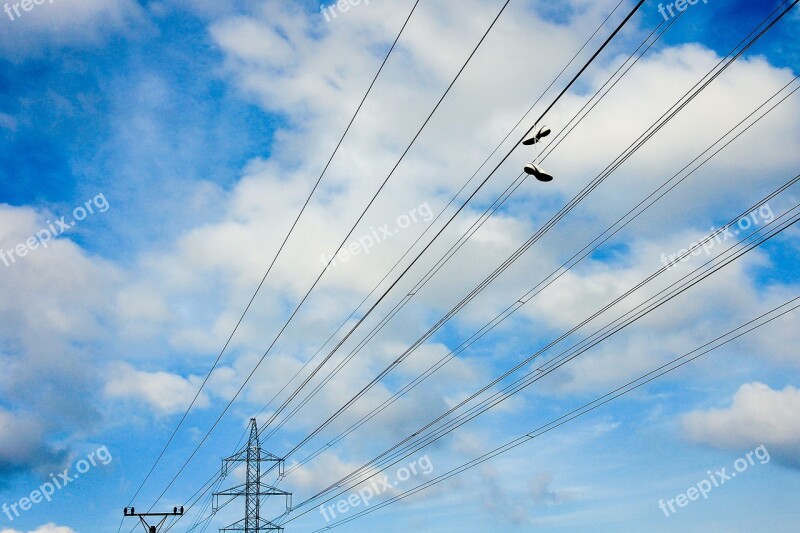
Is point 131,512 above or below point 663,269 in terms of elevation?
above

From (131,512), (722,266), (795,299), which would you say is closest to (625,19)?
(722,266)

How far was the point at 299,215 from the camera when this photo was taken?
65.4ft

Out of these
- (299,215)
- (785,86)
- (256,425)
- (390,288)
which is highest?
(256,425)

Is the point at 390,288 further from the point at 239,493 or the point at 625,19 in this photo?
the point at 239,493

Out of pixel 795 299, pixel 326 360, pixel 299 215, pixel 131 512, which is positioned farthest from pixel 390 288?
pixel 131 512

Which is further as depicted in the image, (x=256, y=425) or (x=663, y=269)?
(x=256, y=425)

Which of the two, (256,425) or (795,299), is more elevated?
(256,425)

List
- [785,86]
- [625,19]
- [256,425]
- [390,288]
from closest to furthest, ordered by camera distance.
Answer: [625,19] < [785,86] < [390,288] < [256,425]

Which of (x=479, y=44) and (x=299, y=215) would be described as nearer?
(x=479, y=44)

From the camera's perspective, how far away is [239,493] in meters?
51.8

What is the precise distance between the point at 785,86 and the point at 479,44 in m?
5.56

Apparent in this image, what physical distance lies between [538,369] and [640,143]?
26.2 feet

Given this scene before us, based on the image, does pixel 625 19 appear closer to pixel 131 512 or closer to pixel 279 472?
pixel 279 472

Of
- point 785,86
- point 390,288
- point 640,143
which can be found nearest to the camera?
point 785,86
